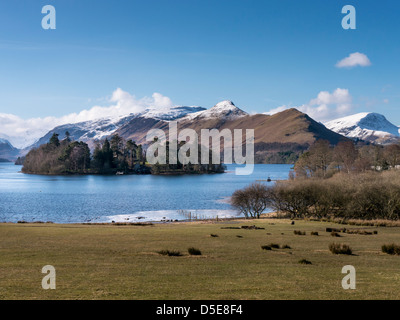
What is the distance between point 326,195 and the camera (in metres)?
72.4

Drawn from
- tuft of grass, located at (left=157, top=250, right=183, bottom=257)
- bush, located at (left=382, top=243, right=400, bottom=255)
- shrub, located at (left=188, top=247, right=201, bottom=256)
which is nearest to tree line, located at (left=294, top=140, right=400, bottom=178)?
bush, located at (left=382, top=243, right=400, bottom=255)

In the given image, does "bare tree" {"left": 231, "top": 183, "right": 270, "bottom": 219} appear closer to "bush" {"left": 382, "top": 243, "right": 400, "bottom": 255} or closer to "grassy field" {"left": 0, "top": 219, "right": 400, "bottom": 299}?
"grassy field" {"left": 0, "top": 219, "right": 400, "bottom": 299}

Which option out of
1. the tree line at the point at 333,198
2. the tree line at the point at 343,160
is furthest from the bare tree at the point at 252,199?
the tree line at the point at 343,160

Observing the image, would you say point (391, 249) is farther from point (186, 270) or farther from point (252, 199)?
point (252, 199)

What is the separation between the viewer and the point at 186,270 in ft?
63.0

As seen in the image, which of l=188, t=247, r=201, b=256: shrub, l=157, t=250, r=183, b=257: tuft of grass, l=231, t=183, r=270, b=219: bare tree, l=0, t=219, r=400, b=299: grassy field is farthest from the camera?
l=231, t=183, r=270, b=219: bare tree

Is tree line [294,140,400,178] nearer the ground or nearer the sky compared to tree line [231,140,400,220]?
nearer the sky

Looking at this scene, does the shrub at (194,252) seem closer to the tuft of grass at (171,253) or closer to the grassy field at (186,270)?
the grassy field at (186,270)

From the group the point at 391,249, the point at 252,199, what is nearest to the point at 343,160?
the point at 252,199

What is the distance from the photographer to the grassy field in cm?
1473

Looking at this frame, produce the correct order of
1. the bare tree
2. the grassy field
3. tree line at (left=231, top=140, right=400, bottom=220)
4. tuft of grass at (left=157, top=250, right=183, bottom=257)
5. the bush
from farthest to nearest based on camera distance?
the bare tree, tree line at (left=231, top=140, right=400, bottom=220), the bush, tuft of grass at (left=157, top=250, right=183, bottom=257), the grassy field
